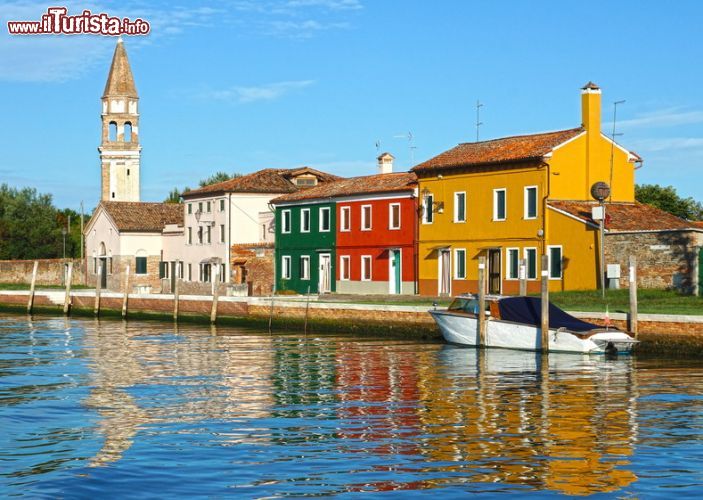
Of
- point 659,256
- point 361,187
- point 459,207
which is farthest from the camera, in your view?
point 361,187

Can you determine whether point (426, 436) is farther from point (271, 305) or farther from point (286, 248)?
point (286, 248)

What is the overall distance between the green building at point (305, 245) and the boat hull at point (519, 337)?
926 inches

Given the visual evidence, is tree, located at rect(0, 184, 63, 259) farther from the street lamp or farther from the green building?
the street lamp

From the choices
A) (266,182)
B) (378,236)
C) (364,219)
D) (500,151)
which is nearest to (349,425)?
(500,151)

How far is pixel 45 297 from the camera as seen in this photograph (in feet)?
222

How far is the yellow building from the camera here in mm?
47562

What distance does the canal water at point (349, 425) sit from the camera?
16203 mm

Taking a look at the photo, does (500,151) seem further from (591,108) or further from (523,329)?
(523,329)

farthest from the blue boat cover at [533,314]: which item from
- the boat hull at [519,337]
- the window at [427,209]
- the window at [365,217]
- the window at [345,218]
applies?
the window at [345,218]

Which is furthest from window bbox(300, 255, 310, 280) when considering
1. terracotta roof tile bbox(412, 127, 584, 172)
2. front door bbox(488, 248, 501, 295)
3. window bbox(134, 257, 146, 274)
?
window bbox(134, 257, 146, 274)

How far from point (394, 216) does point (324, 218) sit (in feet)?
20.1

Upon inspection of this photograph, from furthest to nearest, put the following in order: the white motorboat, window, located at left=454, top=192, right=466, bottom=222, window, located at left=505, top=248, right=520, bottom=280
→ window, located at left=454, top=192, right=466, bottom=222 → window, located at left=505, top=248, right=520, bottom=280 → the white motorboat

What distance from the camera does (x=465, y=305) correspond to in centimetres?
3825

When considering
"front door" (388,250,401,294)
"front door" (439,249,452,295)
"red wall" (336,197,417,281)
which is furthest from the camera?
"front door" (388,250,401,294)
